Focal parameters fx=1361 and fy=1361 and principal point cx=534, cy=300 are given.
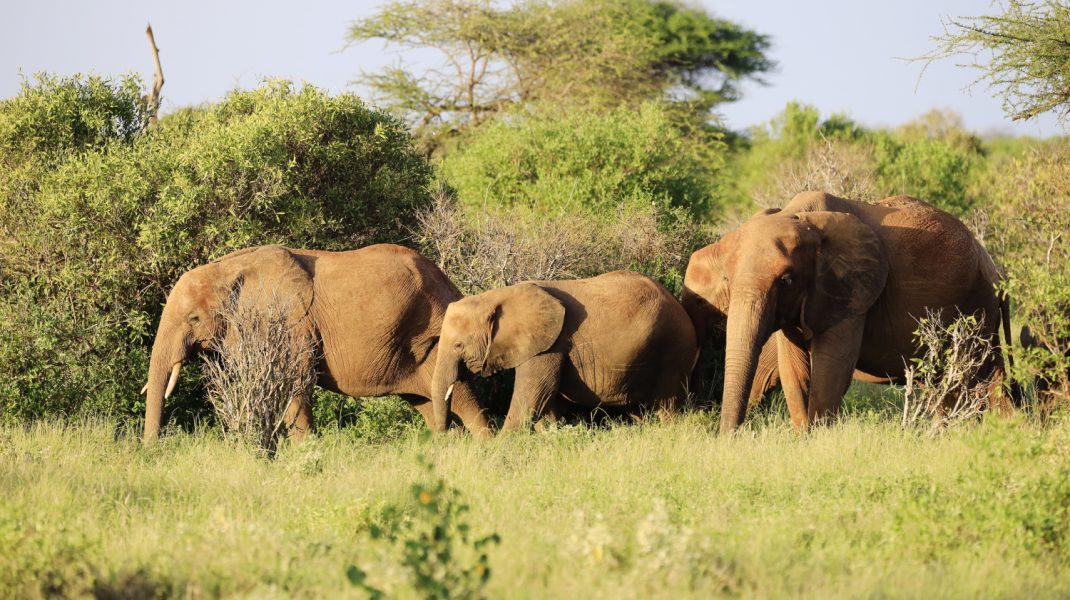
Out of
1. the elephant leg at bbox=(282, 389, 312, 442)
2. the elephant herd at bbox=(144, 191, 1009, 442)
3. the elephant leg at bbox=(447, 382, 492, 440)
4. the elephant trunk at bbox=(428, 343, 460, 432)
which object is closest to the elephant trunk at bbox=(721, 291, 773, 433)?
the elephant herd at bbox=(144, 191, 1009, 442)

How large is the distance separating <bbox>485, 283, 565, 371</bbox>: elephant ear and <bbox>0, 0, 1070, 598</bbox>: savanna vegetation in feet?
2.80

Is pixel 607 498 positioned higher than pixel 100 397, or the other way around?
pixel 607 498

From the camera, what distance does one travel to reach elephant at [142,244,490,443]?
1091 cm

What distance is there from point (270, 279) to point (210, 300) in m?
0.51

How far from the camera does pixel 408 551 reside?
224 inches

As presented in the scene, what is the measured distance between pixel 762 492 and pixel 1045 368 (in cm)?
345

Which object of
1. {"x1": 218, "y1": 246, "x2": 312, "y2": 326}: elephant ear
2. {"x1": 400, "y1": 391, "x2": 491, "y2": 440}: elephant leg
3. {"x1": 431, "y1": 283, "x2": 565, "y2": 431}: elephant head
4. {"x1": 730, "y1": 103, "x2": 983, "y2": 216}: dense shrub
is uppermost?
{"x1": 218, "y1": 246, "x2": 312, "y2": 326}: elephant ear

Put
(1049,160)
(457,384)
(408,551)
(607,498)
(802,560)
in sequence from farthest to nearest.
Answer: (1049,160) → (457,384) → (607,498) → (802,560) → (408,551)

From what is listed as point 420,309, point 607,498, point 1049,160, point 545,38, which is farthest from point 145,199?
point 545,38

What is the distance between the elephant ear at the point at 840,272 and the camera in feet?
34.4

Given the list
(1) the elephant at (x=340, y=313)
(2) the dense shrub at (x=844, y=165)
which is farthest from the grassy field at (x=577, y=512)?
(2) the dense shrub at (x=844, y=165)

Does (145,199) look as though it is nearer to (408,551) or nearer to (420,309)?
(420,309)

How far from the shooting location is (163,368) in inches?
425

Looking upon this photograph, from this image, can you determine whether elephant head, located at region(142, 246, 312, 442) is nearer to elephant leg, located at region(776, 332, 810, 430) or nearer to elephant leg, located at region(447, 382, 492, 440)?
elephant leg, located at region(447, 382, 492, 440)
